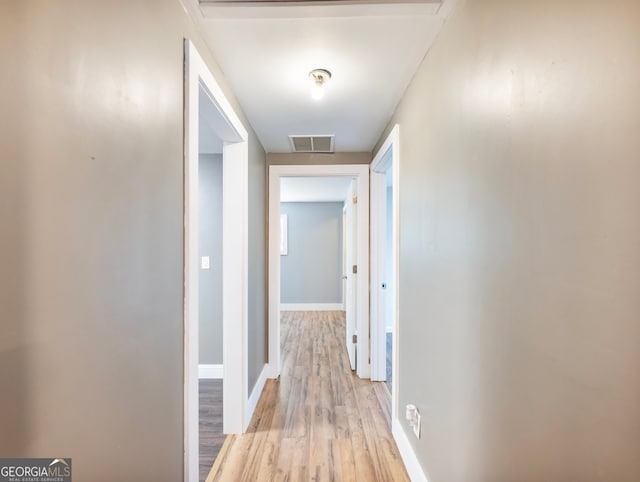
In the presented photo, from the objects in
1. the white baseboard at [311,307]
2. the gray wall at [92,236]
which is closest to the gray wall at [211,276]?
the gray wall at [92,236]

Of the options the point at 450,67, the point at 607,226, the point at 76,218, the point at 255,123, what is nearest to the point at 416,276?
the point at 450,67

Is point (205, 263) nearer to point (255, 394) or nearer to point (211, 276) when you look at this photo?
point (211, 276)

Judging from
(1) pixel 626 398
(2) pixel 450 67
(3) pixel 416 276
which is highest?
(2) pixel 450 67

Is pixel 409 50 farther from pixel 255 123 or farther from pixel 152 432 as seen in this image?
pixel 152 432

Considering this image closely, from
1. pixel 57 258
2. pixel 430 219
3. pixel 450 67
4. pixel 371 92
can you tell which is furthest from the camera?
pixel 371 92

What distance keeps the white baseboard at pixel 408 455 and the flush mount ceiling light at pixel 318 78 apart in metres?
2.12

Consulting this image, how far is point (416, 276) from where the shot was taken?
1.72 metres

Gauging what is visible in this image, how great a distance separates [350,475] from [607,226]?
1861 mm

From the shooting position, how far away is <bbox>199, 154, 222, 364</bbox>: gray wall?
3.14 m

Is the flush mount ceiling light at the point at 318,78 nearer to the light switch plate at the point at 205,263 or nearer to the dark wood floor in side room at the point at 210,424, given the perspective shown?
the light switch plate at the point at 205,263

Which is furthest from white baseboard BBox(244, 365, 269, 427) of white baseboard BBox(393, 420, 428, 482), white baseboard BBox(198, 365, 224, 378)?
white baseboard BBox(393, 420, 428, 482)

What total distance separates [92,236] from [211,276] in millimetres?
2491

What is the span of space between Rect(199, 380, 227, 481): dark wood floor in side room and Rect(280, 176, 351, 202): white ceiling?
269 cm

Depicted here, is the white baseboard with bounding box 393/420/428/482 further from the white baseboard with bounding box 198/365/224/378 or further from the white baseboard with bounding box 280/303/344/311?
the white baseboard with bounding box 280/303/344/311
